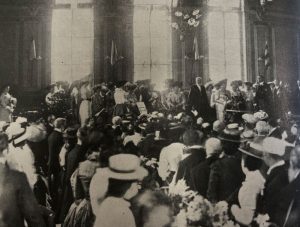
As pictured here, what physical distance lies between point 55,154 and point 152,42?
1318 millimetres

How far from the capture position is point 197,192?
340 centimetres

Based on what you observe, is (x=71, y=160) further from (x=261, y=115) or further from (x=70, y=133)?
(x=261, y=115)

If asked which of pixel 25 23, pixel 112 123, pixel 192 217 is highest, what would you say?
pixel 25 23

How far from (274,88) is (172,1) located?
1.24m

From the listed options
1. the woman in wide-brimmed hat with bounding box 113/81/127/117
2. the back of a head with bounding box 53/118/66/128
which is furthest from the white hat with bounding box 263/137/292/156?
the back of a head with bounding box 53/118/66/128

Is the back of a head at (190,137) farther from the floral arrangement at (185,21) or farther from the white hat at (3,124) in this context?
the white hat at (3,124)

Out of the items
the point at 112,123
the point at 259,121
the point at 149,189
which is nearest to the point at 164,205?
the point at 149,189

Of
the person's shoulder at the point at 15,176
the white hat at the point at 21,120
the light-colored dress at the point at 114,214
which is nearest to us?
the light-colored dress at the point at 114,214

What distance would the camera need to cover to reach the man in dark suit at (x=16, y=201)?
327 cm

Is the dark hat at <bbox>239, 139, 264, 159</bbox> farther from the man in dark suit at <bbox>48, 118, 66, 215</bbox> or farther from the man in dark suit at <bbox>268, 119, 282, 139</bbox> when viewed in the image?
the man in dark suit at <bbox>48, 118, 66, 215</bbox>

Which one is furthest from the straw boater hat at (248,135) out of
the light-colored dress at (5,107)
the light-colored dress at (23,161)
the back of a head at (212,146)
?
the light-colored dress at (5,107)

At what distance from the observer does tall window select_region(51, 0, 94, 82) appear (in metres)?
3.49

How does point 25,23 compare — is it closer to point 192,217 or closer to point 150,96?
point 150,96

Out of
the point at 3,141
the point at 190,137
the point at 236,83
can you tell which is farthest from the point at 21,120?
the point at 236,83
